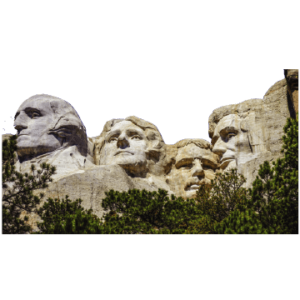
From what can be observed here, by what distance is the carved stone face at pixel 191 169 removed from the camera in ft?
51.0

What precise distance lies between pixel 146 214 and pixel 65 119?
160 inches

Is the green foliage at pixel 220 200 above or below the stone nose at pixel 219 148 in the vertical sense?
below

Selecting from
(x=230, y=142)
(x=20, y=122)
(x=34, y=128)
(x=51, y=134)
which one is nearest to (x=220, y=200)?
(x=230, y=142)

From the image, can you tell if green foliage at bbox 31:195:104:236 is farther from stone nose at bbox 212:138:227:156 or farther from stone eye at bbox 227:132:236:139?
stone eye at bbox 227:132:236:139

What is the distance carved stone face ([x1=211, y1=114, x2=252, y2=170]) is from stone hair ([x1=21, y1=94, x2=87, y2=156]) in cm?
398

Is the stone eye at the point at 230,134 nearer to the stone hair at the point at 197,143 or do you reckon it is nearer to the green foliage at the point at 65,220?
the stone hair at the point at 197,143

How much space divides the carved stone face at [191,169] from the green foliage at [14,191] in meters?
5.01

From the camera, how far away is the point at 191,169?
1591 centimetres

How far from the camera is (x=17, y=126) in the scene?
1434cm

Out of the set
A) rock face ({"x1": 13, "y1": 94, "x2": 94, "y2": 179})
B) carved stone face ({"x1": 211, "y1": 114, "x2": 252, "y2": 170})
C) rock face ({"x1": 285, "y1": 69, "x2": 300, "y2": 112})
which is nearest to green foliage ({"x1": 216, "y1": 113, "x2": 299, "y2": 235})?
rock face ({"x1": 285, "y1": 69, "x2": 300, "y2": 112})

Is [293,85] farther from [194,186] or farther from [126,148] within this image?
[126,148]

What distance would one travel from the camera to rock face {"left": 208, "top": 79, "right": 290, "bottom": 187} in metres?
14.3

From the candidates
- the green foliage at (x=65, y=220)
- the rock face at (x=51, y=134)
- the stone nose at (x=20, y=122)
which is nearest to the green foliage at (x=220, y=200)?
the green foliage at (x=65, y=220)

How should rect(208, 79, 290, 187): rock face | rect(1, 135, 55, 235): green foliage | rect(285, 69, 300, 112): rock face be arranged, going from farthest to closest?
rect(208, 79, 290, 187): rock face
rect(285, 69, 300, 112): rock face
rect(1, 135, 55, 235): green foliage
